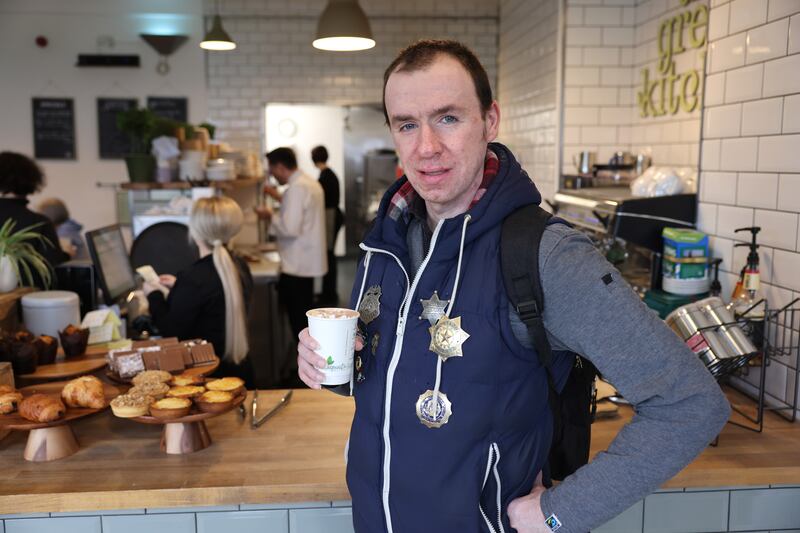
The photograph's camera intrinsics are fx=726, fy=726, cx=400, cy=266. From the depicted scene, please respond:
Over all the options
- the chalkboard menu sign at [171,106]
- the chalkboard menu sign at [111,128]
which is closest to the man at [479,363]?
the chalkboard menu sign at [171,106]

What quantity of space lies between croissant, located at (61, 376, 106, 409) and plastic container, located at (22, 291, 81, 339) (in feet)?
2.81

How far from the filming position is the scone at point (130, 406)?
6.57 feet

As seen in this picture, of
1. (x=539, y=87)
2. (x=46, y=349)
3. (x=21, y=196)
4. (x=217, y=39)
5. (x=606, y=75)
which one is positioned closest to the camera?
(x=46, y=349)

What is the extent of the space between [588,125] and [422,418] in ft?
11.3

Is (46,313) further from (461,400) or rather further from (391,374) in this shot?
(461,400)

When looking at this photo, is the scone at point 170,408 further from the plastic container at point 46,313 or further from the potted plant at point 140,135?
the potted plant at point 140,135

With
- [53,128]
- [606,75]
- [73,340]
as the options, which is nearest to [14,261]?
[73,340]

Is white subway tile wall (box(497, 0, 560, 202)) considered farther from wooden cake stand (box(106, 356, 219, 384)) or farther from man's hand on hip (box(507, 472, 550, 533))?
man's hand on hip (box(507, 472, 550, 533))

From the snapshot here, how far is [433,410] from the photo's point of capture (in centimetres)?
138

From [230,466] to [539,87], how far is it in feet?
14.1

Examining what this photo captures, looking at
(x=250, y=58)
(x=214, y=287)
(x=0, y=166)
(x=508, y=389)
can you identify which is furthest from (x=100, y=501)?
(x=250, y=58)

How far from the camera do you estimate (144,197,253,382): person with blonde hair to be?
135 inches

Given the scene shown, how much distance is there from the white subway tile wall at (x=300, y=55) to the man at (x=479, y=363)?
715 centimetres

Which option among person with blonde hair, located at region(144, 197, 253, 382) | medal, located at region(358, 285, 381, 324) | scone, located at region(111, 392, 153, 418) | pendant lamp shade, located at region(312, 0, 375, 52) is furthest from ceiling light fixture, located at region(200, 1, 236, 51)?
medal, located at region(358, 285, 381, 324)
